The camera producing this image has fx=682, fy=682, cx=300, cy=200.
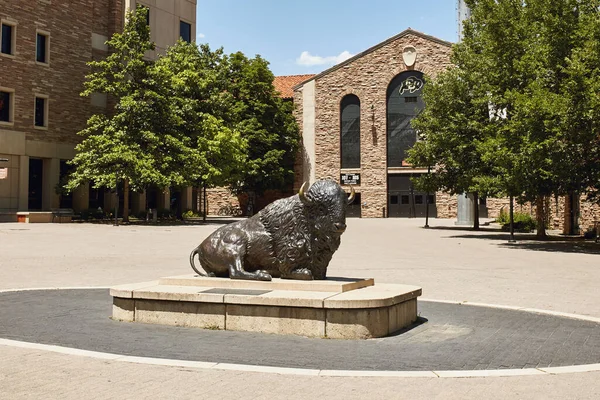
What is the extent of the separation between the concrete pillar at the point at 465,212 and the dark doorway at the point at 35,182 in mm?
28225

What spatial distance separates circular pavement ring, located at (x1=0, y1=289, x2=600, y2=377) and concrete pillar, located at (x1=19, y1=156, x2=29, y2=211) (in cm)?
3514

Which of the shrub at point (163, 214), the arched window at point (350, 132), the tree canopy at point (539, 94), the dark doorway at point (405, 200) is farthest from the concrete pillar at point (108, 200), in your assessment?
the dark doorway at point (405, 200)

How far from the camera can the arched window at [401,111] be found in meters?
64.1

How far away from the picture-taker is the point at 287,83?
73625 millimetres

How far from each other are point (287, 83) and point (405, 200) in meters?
19.2

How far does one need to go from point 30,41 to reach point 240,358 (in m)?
41.1

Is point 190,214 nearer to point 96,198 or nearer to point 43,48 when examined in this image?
point 96,198

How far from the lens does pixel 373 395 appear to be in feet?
17.1

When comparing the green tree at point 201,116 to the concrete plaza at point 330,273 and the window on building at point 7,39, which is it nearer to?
the window on building at point 7,39

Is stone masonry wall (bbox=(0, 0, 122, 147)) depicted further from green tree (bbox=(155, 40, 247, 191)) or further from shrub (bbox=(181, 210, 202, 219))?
shrub (bbox=(181, 210, 202, 219))

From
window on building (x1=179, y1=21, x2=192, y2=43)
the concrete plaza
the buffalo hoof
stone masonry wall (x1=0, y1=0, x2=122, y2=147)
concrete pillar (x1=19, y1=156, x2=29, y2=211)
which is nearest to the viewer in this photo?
the concrete plaza

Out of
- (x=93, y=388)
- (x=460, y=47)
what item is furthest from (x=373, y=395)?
(x=460, y=47)

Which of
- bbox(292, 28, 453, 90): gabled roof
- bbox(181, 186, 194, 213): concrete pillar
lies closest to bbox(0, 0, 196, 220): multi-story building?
bbox(181, 186, 194, 213): concrete pillar

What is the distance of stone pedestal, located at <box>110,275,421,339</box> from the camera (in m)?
7.48
